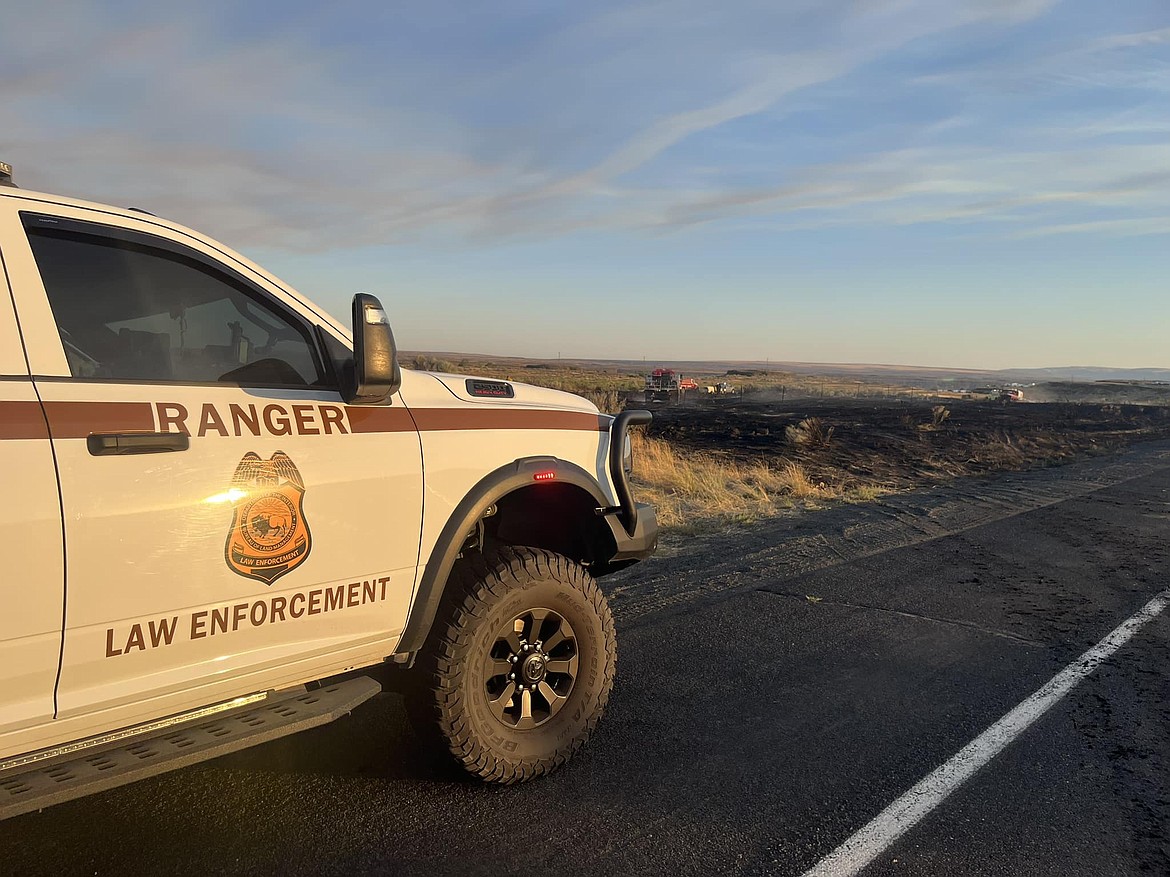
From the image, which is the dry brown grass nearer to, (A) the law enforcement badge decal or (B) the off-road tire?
(B) the off-road tire

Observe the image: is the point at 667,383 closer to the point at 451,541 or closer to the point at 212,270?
the point at 451,541

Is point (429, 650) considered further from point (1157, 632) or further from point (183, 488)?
point (1157, 632)

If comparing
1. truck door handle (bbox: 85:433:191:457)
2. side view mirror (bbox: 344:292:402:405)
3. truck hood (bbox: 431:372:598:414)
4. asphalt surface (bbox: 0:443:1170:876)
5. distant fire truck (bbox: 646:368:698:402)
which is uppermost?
side view mirror (bbox: 344:292:402:405)

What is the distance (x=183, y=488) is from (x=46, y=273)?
735mm

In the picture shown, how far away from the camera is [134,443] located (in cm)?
229

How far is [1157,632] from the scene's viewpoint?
A: 5.54m

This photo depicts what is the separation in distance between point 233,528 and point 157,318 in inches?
29.4

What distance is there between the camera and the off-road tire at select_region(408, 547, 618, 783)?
3164 millimetres

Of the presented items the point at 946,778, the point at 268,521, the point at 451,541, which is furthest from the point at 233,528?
the point at 946,778

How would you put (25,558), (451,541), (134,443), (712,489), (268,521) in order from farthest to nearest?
(712,489) → (451,541) → (268,521) → (134,443) → (25,558)

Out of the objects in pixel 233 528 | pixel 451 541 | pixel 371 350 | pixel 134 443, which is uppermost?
pixel 371 350

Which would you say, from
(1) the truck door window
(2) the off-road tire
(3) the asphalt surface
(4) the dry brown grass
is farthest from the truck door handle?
(4) the dry brown grass

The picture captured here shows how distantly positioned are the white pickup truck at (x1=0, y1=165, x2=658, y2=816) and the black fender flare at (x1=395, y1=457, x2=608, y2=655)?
0.01 meters

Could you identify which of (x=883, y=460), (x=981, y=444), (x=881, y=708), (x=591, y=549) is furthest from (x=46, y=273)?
(x=981, y=444)
